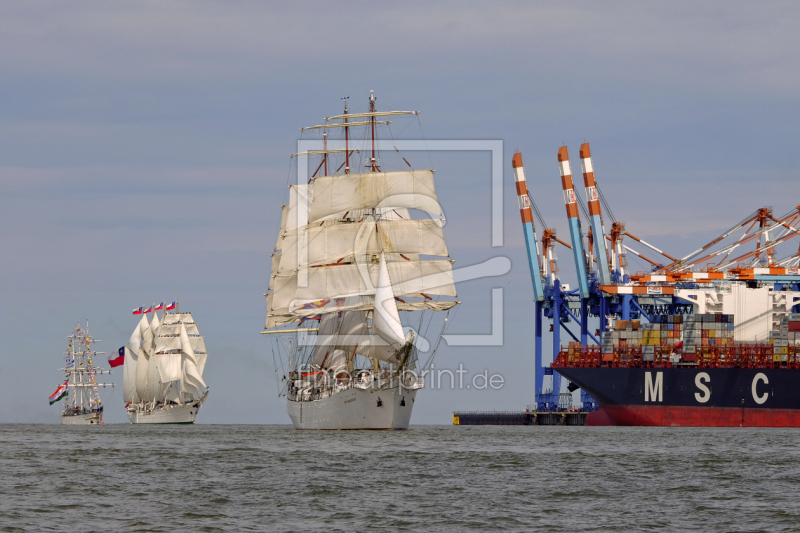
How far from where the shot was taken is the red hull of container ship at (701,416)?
275ft

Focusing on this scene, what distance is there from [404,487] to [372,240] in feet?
133

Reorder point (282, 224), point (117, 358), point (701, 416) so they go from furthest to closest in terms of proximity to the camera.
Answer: point (117, 358), point (282, 224), point (701, 416)

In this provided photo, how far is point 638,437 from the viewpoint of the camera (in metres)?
69.9

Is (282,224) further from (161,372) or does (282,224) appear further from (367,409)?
(161,372)

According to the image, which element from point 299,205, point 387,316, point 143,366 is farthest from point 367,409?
point 143,366

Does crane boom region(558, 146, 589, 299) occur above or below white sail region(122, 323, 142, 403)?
above

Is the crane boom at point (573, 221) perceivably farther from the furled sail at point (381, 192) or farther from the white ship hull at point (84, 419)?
the white ship hull at point (84, 419)

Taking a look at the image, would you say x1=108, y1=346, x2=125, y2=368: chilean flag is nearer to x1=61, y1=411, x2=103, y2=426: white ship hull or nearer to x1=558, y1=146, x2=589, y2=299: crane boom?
x1=61, y1=411, x2=103, y2=426: white ship hull

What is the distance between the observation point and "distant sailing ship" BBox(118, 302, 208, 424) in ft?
461

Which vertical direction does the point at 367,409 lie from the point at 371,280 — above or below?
below

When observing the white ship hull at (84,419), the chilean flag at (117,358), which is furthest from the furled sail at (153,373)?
the white ship hull at (84,419)

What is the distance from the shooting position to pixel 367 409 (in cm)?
7075

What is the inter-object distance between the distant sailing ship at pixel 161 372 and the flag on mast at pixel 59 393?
11.8 meters

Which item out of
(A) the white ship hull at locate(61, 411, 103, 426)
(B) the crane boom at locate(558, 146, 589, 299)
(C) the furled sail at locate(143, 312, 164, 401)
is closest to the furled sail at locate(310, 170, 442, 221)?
(B) the crane boom at locate(558, 146, 589, 299)
